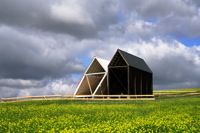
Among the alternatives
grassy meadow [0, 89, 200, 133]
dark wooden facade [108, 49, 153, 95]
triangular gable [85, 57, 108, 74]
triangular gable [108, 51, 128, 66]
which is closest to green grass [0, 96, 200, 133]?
grassy meadow [0, 89, 200, 133]

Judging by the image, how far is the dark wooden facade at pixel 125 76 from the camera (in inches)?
1793

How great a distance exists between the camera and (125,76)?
50219 mm

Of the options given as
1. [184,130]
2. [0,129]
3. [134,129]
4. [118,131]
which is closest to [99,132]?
[118,131]

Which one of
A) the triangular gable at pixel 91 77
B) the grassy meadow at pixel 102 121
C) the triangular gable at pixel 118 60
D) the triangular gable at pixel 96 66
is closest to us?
the grassy meadow at pixel 102 121

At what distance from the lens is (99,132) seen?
551 inches

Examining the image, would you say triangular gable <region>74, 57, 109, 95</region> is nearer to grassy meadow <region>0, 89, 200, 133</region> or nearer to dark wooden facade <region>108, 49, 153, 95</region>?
dark wooden facade <region>108, 49, 153, 95</region>

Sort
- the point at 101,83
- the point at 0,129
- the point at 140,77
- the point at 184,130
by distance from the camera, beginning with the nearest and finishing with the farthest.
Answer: the point at 184,130, the point at 0,129, the point at 101,83, the point at 140,77

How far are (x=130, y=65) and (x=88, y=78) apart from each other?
9301 millimetres

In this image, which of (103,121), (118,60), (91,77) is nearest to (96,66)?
(91,77)

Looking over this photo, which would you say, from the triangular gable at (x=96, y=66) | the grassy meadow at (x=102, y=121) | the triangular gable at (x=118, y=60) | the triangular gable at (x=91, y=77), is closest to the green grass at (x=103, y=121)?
the grassy meadow at (x=102, y=121)

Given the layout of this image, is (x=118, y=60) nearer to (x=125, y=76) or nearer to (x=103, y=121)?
(x=125, y=76)

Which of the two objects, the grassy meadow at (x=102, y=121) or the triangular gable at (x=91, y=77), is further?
the triangular gable at (x=91, y=77)

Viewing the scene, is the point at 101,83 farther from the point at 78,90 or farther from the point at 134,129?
the point at 134,129

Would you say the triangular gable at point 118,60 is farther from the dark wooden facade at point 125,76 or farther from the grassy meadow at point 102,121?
the grassy meadow at point 102,121
